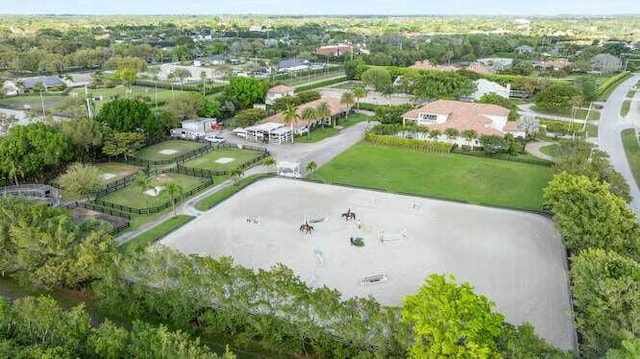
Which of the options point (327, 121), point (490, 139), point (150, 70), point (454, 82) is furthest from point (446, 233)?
point (150, 70)

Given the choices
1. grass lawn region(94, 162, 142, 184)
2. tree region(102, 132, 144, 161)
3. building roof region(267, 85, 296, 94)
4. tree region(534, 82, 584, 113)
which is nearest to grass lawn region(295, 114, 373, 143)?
building roof region(267, 85, 296, 94)

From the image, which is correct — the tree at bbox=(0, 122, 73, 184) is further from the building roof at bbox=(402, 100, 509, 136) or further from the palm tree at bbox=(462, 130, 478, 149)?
the palm tree at bbox=(462, 130, 478, 149)

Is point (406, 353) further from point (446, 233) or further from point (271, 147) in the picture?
point (271, 147)

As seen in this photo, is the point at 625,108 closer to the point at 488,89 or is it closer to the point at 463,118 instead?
the point at 488,89

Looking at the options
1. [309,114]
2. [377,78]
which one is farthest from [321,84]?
[309,114]

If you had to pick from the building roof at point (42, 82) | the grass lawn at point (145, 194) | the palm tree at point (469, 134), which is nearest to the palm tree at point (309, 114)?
the palm tree at point (469, 134)

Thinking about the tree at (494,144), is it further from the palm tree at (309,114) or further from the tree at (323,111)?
the palm tree at (309,114)
